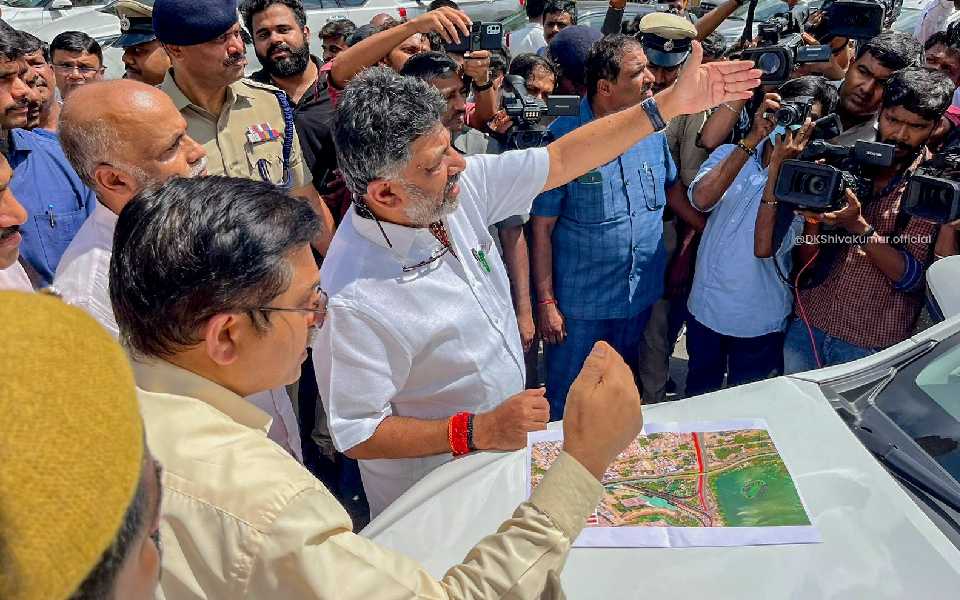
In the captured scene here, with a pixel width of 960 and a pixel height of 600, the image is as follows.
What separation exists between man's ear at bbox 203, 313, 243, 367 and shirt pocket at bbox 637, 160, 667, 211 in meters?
2.31

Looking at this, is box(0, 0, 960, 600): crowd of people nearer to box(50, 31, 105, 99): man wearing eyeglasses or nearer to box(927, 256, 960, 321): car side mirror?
box(50, 31, 105, 99): man wearing eyeglasses

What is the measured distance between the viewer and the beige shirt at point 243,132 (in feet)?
9.69

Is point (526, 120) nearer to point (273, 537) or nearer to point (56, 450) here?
point (273, 537)

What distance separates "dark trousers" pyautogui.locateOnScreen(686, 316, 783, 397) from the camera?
3289mm

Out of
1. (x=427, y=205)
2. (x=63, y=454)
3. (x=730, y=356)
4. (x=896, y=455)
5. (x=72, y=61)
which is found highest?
(x=63, y=454)

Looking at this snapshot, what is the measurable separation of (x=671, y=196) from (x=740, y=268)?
2.14 feet

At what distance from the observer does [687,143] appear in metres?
3.73

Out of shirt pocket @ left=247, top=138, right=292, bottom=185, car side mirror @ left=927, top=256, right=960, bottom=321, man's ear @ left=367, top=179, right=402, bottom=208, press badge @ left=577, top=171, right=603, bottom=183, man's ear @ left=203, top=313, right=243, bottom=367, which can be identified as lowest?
press badge @ left=577, top=171, right=603, bottom=183

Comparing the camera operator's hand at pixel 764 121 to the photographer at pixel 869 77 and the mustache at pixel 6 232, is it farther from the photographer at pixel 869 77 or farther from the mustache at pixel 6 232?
the mustache at pixel 6 232

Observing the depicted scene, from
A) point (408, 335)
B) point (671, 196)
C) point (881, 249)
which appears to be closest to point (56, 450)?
point (408, 335)

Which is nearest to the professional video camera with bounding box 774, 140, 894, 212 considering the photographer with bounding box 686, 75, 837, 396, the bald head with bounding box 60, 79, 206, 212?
the photographer with bounding box 686, 75, 837, 396

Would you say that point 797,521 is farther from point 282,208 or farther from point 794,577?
point 282,208

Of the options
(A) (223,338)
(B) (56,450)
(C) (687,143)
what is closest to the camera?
(B) (56,450)

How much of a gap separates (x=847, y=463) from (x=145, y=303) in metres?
1.55
